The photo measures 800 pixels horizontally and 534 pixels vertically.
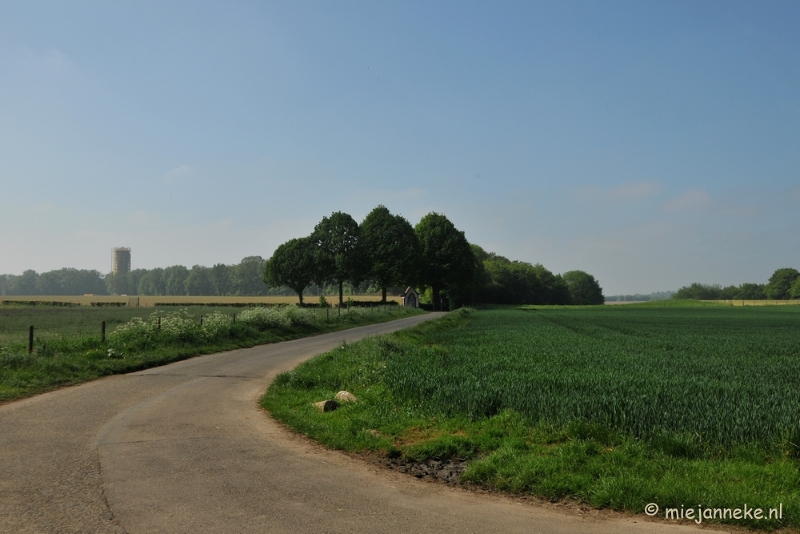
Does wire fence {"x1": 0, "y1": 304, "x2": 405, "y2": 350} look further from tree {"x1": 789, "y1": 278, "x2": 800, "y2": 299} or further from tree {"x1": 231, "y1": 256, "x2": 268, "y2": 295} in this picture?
tree {"x1": 789, "y1": 278, "x2": 800, "y2": 299}

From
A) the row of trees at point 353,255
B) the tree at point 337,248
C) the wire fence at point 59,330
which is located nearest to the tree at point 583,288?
the row of trees at point 353,255

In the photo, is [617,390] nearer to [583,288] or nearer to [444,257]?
[444,257]

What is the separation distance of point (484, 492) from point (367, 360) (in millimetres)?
9855

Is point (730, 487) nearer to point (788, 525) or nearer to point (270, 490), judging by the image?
point (788, 525)

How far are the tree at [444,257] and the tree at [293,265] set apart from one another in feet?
59.8

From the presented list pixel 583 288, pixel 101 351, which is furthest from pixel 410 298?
pixel 583 288

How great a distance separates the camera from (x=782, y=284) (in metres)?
172

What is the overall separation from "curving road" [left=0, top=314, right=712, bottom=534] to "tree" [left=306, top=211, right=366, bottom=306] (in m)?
69.9

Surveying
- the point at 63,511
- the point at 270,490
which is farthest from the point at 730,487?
the point at 63,511

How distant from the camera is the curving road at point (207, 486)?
17.9 ft

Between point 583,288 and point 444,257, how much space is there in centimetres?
10556

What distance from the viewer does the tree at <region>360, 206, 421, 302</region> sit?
8188cm

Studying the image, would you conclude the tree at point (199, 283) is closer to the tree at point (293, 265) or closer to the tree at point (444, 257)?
the tree at point (293, 265)

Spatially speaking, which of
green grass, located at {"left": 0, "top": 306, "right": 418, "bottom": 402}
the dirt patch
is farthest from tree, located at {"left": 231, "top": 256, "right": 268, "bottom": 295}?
the dirt patch
